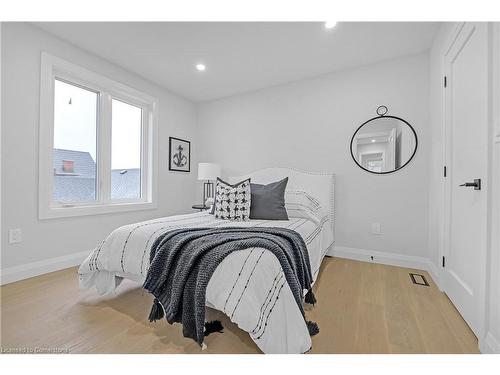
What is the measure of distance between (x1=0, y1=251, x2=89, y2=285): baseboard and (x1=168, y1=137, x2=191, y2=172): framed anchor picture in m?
1.73

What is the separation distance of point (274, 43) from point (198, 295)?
2466mm

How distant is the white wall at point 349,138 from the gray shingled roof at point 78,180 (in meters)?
1.67

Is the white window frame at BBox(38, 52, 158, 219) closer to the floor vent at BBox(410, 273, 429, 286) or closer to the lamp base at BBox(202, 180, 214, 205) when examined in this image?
the lamp base at BBox(202, 180, 214, 205)

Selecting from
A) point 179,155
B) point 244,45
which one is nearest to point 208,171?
point 179,155

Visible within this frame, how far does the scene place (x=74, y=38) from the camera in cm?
243

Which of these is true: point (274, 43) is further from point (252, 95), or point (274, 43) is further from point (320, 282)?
point (320, 282)

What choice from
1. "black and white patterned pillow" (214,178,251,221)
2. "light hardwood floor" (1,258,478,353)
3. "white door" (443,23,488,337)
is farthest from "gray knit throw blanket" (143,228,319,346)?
"white door" (443,23,488,337)

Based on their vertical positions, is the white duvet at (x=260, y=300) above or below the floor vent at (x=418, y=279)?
above

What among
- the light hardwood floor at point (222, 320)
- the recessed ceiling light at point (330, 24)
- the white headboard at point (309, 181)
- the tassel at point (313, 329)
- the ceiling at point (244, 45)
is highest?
the ceiling at point (244, 45)

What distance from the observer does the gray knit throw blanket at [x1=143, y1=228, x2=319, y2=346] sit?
1.24m

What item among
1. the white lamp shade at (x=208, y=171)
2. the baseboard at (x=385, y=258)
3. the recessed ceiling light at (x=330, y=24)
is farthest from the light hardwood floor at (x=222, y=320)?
the recessed ceiling light at (x=330, y=24)

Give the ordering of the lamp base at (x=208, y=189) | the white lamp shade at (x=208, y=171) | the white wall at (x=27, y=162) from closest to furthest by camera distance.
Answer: the white wall at (x=27, y=162) < the white lamp shade at (x=208, y=171) < the lamp base at (x=208, y=189)

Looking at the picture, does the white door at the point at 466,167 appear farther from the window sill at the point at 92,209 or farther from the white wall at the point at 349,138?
the window sill at the point at 92,209

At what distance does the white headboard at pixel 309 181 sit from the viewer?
2953 millimetres
